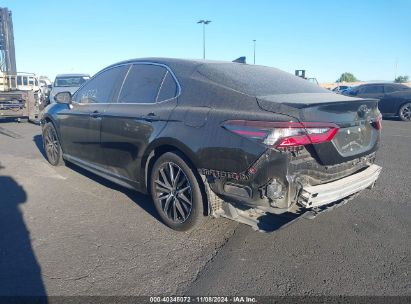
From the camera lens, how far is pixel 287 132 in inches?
111

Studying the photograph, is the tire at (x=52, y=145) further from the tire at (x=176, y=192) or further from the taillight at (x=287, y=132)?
the taillight at (x=287, y=132)

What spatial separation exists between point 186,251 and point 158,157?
3.37 feet

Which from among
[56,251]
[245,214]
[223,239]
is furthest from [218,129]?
[56,251]

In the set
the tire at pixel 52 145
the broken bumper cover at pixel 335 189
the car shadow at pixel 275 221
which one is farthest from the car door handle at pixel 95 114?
the broken bumper cover at pixel 335 189

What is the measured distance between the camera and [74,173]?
6035mm

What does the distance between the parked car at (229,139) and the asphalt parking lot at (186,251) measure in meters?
0.34

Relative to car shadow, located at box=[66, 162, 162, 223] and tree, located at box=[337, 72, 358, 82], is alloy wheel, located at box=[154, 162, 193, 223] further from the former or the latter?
tree, located at box=[337, 72, 358, 82]

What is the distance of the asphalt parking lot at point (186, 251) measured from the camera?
2799 mm

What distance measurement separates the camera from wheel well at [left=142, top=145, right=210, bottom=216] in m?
3.41

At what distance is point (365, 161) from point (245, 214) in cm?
134

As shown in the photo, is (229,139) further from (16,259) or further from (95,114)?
(95,114)

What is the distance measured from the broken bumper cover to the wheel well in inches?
35.8

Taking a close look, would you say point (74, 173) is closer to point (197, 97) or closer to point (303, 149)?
point (197, 97)

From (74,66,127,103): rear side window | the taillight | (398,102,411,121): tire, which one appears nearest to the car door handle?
(74,66,127,103): rear side window
